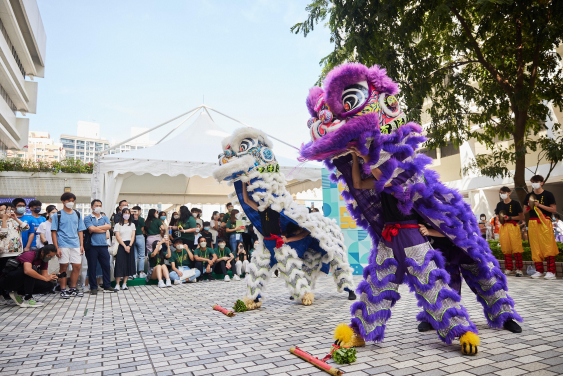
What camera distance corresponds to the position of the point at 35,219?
24.7 feet

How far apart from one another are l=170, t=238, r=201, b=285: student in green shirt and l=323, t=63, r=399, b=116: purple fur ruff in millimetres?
6540

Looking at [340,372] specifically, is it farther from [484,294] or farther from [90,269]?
[90,269]

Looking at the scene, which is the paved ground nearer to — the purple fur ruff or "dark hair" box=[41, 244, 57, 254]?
"dark hair" box=[41, 244, 57, 254]

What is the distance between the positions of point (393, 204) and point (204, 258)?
6.61 metres

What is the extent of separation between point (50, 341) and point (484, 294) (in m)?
4.26

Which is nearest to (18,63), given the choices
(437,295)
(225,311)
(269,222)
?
(269,222)

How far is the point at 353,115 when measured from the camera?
3.21 m

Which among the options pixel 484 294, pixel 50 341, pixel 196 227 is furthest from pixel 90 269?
pixel 484 294

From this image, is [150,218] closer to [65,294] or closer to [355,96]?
[65,294]

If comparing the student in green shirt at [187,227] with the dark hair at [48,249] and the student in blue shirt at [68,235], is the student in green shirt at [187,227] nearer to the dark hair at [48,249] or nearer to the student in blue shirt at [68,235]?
the student in blue shirt at [68,235]

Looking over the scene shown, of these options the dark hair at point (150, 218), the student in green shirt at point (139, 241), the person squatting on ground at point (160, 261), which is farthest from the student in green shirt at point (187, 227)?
the student in green shirt at point (139, 241)

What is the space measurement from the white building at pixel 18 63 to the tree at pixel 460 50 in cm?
2061

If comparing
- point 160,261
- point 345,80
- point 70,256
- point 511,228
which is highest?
point 345,80

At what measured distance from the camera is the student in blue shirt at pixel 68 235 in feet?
22.6
